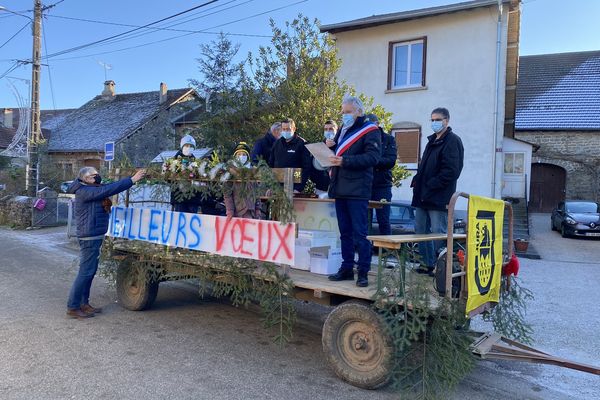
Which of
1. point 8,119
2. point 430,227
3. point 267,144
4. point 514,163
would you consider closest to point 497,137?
point 514,163

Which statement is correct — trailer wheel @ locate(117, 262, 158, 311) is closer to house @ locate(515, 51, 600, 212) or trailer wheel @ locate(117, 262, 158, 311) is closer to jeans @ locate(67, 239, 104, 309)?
jeans @ locate(67, 239, 104, 309)

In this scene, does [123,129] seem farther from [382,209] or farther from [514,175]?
[382,209]

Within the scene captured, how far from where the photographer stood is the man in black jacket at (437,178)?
5.04 metres

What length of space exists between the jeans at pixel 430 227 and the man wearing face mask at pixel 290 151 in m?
1.63

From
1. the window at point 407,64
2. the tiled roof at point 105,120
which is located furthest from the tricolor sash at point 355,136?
the tiled roof at point 105,120

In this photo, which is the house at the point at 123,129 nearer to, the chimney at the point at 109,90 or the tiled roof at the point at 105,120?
the tiled roof at the point at 105,120

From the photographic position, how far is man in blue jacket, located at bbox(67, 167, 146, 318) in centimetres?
593

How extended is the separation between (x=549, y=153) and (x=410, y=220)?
16.5m

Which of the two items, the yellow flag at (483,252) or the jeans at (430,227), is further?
the jeans at (430,227)

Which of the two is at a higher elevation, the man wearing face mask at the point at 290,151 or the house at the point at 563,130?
the house at the point at 563,130

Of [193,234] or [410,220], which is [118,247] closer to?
[193,234]

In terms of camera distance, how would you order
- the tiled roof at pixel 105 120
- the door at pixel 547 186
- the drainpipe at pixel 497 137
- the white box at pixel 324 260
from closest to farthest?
the white box at pixel 324 260
the drainpipe at pixel 497 137
the door at pixel 547 186
the tiled roof at pixel 105 120

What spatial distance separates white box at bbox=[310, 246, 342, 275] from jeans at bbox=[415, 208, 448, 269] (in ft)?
2.91

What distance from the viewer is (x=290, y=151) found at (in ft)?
20.5
